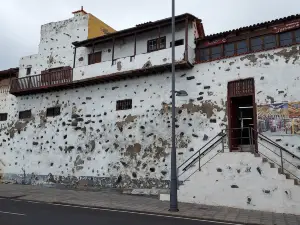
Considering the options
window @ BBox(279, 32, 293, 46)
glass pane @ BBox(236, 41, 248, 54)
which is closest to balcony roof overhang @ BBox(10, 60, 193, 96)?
glass pane @ BBox(236, 41, 248, 54)

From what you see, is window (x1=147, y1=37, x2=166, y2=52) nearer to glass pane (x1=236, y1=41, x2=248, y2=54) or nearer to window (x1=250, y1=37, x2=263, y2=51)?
glass pane (x1=236, y1=41, x2=248, y2=54)

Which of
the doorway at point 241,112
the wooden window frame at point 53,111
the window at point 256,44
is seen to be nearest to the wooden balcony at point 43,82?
the wooden window frame at point 53,111

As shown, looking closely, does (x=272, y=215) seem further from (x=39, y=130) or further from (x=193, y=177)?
(x=39, y=130)

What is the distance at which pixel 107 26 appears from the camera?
23.5 m

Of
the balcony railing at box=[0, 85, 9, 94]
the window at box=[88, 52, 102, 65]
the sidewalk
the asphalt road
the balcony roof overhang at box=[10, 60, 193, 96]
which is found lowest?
the sidewalk

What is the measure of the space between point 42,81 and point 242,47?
12911 mm

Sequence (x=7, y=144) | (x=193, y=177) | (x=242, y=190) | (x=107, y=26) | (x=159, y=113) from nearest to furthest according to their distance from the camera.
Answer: (x=242, y=190)
(x=193, y=177)
(x=159, y=113)
(x=7, y=144)
(x=107, y=26)

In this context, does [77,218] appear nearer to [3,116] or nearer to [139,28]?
[139,28]

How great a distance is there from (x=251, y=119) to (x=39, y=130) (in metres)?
13.2

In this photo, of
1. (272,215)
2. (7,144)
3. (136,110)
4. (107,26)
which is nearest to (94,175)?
(136,110)

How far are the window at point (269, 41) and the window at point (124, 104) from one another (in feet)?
24.7

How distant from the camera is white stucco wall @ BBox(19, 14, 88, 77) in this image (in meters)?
21.1

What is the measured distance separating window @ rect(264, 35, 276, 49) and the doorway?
1.80 meters

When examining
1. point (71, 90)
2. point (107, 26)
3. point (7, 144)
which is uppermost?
point (107, 26)
